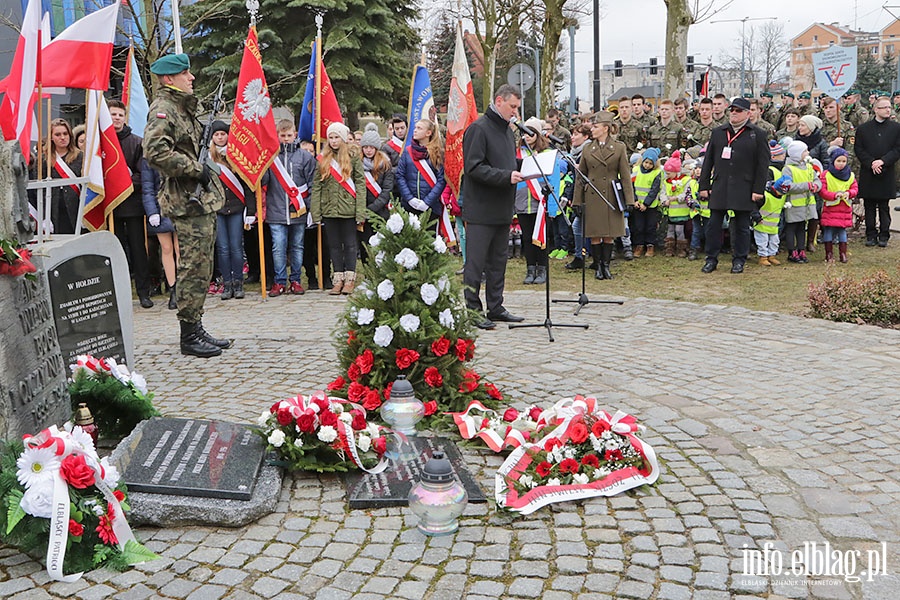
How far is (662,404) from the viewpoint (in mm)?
5816

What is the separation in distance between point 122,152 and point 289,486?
20.6 ft

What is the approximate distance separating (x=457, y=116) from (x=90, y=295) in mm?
6808

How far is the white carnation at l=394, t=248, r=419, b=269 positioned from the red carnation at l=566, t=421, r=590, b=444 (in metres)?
1.54

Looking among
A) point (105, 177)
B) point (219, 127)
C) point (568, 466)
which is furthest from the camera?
→ point (219, 127)

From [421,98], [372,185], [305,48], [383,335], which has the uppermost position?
[305,48]

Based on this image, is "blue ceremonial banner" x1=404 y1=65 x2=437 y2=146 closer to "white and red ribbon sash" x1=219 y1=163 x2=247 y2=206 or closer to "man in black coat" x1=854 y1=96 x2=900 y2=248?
"white and red ribbon sash" x1=219 y1=163 x2=247 y2=206

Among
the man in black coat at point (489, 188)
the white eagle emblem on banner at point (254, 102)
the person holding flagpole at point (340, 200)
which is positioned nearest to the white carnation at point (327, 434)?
the man in black coat at point (489, 188)

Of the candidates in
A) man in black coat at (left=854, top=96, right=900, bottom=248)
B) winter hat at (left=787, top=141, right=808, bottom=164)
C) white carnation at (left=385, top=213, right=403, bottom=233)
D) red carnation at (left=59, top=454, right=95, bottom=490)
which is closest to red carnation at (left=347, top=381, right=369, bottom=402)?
white carnation at (left=385, top=213, right=403, bottom=233)

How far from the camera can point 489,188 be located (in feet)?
26.4

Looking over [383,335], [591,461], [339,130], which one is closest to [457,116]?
[339,130]

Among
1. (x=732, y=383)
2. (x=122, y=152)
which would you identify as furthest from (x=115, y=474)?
(x=122, y=152)

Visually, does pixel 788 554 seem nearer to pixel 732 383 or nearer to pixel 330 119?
pixel 732 383

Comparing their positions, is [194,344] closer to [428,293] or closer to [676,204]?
[428,293]

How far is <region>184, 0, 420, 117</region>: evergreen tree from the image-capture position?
25.3 metres
